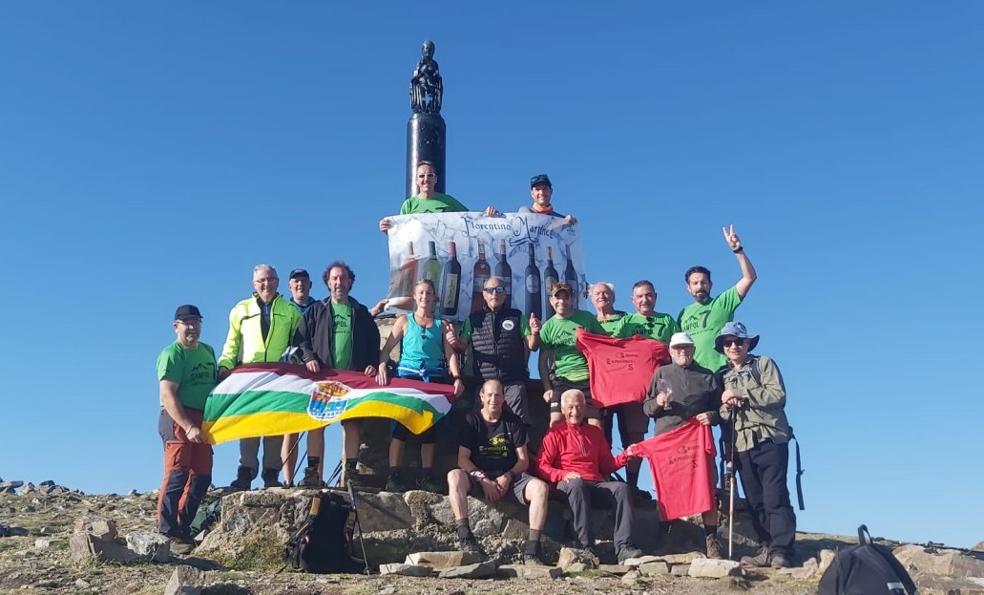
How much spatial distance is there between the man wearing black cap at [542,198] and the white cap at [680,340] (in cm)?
283

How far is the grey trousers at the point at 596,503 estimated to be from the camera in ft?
28.9

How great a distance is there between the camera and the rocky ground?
7223 mm

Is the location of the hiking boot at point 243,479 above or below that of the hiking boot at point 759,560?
above

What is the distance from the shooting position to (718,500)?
974 cm

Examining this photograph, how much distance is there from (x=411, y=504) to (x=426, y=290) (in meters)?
2.02

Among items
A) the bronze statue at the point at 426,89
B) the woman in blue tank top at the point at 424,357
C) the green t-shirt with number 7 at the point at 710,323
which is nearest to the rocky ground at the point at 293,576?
the woman in blue tank top at the point at 424,357

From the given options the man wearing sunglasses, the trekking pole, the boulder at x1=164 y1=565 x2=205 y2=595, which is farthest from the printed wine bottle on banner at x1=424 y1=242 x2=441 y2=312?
the boulder at x1=164 y1=565 x2=205 y2=595

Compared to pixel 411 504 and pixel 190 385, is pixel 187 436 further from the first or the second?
pixel 411 504

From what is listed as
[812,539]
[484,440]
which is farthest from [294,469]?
[812,539]

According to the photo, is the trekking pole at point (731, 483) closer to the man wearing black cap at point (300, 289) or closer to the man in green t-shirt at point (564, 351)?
the man in green t-shirt at point (564, 351)

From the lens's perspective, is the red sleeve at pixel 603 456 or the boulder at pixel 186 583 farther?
the red sleeve at pixel 603 456

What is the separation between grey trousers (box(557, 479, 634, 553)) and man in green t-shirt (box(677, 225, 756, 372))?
1682mm

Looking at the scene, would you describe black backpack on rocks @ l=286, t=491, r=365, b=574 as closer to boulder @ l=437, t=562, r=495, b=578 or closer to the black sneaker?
boulder @ l=437, t=562, r=495, b=578

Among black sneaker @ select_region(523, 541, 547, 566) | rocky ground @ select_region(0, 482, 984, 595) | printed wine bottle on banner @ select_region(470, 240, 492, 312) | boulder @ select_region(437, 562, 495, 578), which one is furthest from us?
printed wine bottle on banner @ select_region(470, 240, 492, 312)
